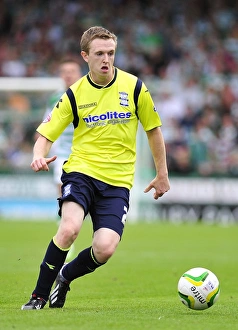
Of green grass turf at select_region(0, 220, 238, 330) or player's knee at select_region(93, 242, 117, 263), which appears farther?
player's knee at select_region(93, 242, 117, 263)

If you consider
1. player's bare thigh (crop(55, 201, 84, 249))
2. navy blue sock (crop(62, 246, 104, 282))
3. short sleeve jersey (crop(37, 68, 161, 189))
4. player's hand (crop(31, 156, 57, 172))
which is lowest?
navy blue sock (crop(62, 246, 104, 282))

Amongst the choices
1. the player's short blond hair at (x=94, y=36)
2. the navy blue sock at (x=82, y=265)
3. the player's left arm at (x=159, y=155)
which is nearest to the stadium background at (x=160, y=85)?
the player's short blond hair at (x=94, y=36)

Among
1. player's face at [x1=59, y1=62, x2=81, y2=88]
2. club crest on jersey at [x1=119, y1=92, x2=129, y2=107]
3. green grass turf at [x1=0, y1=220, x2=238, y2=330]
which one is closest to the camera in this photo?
green grass turf at [x1=0, y1=220, x2=238, y2=330]

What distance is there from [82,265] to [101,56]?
180cm

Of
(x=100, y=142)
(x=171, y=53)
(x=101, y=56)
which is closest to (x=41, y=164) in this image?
(x=100, y=142)

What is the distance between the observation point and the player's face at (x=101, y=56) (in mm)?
6777

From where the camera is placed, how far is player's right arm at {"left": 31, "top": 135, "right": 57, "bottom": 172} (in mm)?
6383

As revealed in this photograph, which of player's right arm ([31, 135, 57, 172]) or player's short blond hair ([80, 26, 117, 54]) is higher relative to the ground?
player's short blond hair ([80, 26, 117, 54])

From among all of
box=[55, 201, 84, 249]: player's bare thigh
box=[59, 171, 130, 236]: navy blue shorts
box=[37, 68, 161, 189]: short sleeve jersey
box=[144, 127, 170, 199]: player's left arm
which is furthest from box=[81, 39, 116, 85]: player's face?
box=[55, 201, 84, 249]: player's bare thigh

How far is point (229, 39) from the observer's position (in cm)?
2641

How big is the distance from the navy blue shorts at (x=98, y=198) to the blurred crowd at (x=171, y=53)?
14.2 metres

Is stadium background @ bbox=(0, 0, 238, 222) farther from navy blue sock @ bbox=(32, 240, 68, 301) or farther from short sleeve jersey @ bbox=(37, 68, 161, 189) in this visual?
navy blue sock @ bbox=(32, 240, 68, 301)

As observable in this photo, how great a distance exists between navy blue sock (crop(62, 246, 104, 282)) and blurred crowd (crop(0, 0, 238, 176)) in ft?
47.0

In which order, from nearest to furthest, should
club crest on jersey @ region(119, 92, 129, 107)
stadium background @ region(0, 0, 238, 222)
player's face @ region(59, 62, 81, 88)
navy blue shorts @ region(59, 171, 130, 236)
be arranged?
navy blue shorts @ region(59, 171, 130, 236) → club crest on jersey @ region(119, 92, 129, 107) → player's face @ region(59, 62, 81, 88) → stadium background @ region(0, 0, 238, 222)
